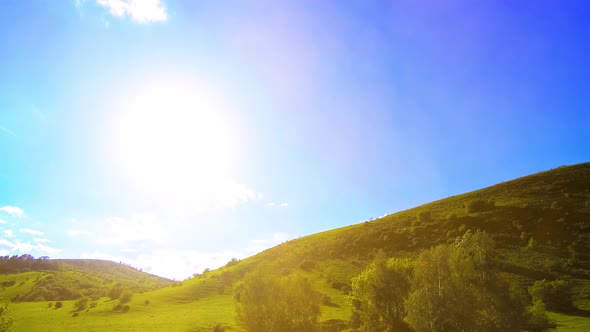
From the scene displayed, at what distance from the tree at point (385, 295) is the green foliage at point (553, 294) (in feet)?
77.3

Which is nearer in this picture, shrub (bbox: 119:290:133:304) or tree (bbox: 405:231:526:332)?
tree (bbox: 405:231:526:332)

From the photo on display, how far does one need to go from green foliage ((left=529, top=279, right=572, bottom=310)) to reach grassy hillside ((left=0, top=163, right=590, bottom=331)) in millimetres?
1518

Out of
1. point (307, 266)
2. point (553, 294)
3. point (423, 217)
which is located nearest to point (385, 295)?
point (553, 294)

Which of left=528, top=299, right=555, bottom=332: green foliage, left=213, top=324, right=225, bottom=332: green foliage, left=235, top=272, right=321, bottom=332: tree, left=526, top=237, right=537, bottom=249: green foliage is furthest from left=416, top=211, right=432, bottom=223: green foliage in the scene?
left=213, top=324, right=225, bottom=332: green foliage

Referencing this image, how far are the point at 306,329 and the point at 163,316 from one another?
40540mm

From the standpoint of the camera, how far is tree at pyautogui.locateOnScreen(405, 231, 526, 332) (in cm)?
3169

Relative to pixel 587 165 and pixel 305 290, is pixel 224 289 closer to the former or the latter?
pixel 305 290

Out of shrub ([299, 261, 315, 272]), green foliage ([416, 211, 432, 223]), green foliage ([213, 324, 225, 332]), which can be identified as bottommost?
green foliage ([213, 324, 225, 332])

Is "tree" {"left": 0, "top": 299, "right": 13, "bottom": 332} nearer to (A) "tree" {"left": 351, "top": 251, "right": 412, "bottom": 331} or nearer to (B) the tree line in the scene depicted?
(B) the tree line

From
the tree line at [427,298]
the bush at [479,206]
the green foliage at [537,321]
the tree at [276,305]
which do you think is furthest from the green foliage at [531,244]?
the tree at [276,305]

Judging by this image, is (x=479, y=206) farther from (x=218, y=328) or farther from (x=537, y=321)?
Answer: (x=218, y=328)

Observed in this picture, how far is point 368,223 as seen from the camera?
→ 111688 millimetres

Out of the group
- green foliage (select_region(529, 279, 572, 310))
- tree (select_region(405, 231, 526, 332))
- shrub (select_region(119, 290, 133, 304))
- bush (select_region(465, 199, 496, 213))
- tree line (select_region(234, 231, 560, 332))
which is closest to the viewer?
tree (select_region(405, 231, 526, 332))

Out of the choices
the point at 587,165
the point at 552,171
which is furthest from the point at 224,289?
the point at 587,165
